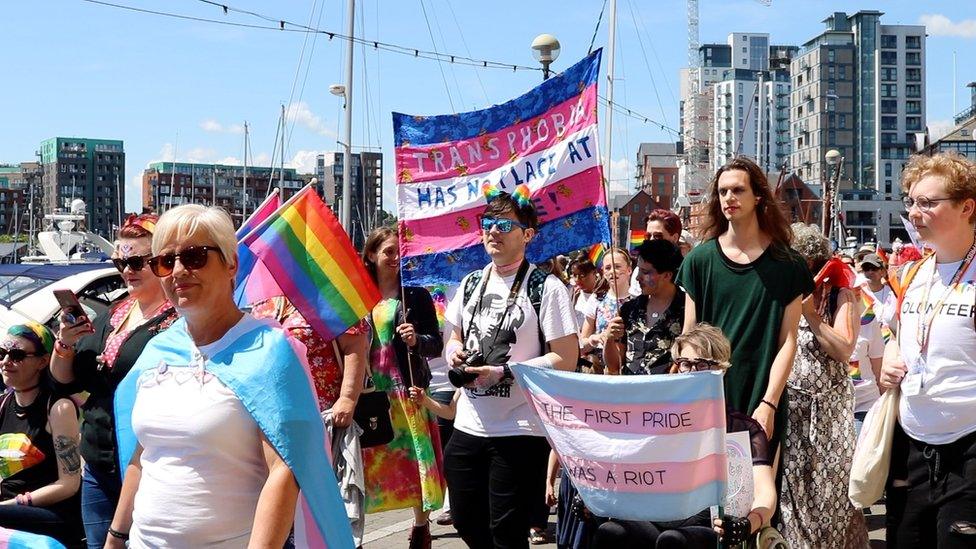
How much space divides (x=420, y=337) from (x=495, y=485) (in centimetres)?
144

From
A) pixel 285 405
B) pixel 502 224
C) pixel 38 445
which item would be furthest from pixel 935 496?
pixel 38 445

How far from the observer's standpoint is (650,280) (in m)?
6.36

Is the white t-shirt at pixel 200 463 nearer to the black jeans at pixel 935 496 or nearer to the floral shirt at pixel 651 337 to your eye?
the black jeans at pixel 935 496

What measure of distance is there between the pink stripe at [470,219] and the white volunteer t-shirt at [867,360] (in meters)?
2.85

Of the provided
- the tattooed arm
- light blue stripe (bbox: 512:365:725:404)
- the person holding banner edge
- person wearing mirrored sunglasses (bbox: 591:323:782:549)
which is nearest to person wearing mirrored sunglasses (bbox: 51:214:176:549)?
the tattooed arm

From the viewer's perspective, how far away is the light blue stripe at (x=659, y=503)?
453 cm

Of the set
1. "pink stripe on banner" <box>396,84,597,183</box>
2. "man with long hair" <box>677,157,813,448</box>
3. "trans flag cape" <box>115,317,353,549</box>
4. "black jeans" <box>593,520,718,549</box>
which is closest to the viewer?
"trans flag cape" <box>115,317,353,549</box>

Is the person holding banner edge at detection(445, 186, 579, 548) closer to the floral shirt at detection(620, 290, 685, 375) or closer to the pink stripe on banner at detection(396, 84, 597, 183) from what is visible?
the floral shirt at detection(620, 290, 685, 375)

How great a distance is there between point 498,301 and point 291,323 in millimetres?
1061

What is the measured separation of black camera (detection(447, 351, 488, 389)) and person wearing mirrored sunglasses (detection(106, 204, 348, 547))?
2057 mm

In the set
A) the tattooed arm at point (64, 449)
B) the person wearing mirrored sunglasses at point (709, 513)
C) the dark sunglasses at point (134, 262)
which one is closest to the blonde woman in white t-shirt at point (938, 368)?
the person wearing mirrored sunglasses at point (709, 513)

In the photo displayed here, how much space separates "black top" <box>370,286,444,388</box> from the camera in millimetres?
6770

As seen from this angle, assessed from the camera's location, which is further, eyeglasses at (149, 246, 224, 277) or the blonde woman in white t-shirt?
the blonde woman in white t-shirt

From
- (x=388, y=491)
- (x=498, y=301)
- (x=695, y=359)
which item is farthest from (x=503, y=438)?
(x=388, y=491)
